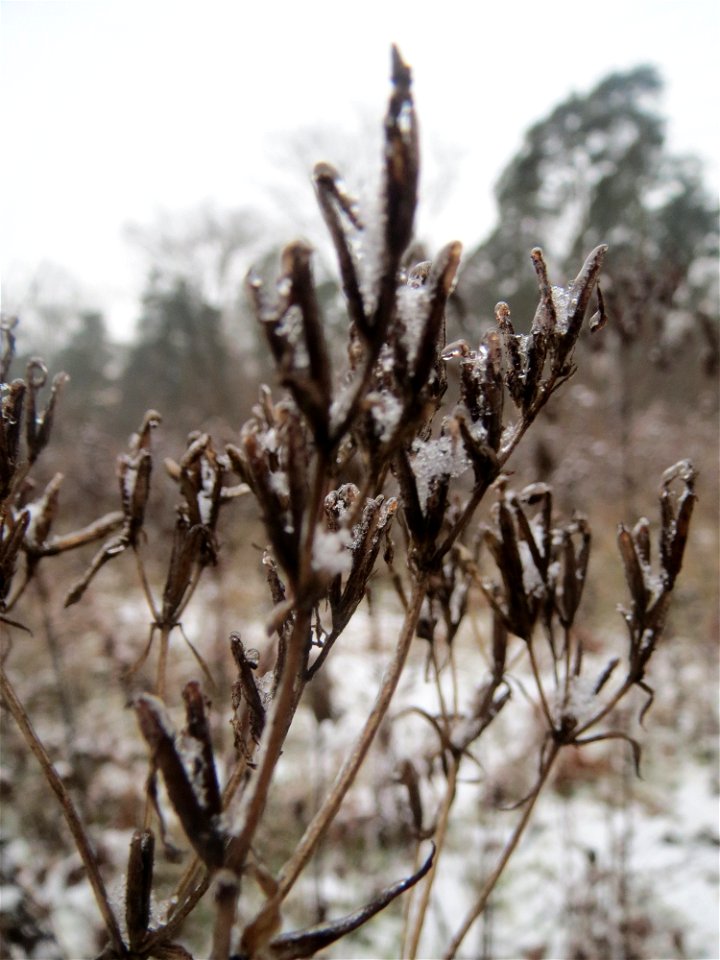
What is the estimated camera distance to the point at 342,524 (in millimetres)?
463

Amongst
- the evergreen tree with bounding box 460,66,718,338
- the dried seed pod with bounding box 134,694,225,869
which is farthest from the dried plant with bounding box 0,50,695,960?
the evergreen tree with bounding box 460,66,718,338

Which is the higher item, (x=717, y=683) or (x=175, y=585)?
(x=717, y=683)

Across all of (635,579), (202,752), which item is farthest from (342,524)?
(635,579)

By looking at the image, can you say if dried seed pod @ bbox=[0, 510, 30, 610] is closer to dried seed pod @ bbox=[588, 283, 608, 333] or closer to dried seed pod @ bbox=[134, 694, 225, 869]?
dried seed pod @ bbox=[134, 694, 225, 869]

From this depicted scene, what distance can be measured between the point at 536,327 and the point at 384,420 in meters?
0.20

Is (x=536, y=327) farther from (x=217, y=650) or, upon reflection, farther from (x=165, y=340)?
(x=165, y=340)

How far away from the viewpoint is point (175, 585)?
737 mm

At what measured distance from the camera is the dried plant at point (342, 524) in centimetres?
42

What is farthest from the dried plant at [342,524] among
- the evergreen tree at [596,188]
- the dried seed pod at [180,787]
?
the evergreen tree at [596,188]

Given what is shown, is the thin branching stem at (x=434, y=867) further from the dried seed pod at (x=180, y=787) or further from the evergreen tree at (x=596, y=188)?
the evergreen tree at (x=596, y=188)

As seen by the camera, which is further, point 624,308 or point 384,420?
point 624,308

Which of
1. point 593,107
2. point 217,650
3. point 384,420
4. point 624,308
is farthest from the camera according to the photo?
point 593,107

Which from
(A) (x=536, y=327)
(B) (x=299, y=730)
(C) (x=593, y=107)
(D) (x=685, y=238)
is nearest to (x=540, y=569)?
(A) (x=536, y=327)

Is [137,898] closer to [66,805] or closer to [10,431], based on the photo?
[66,805]
